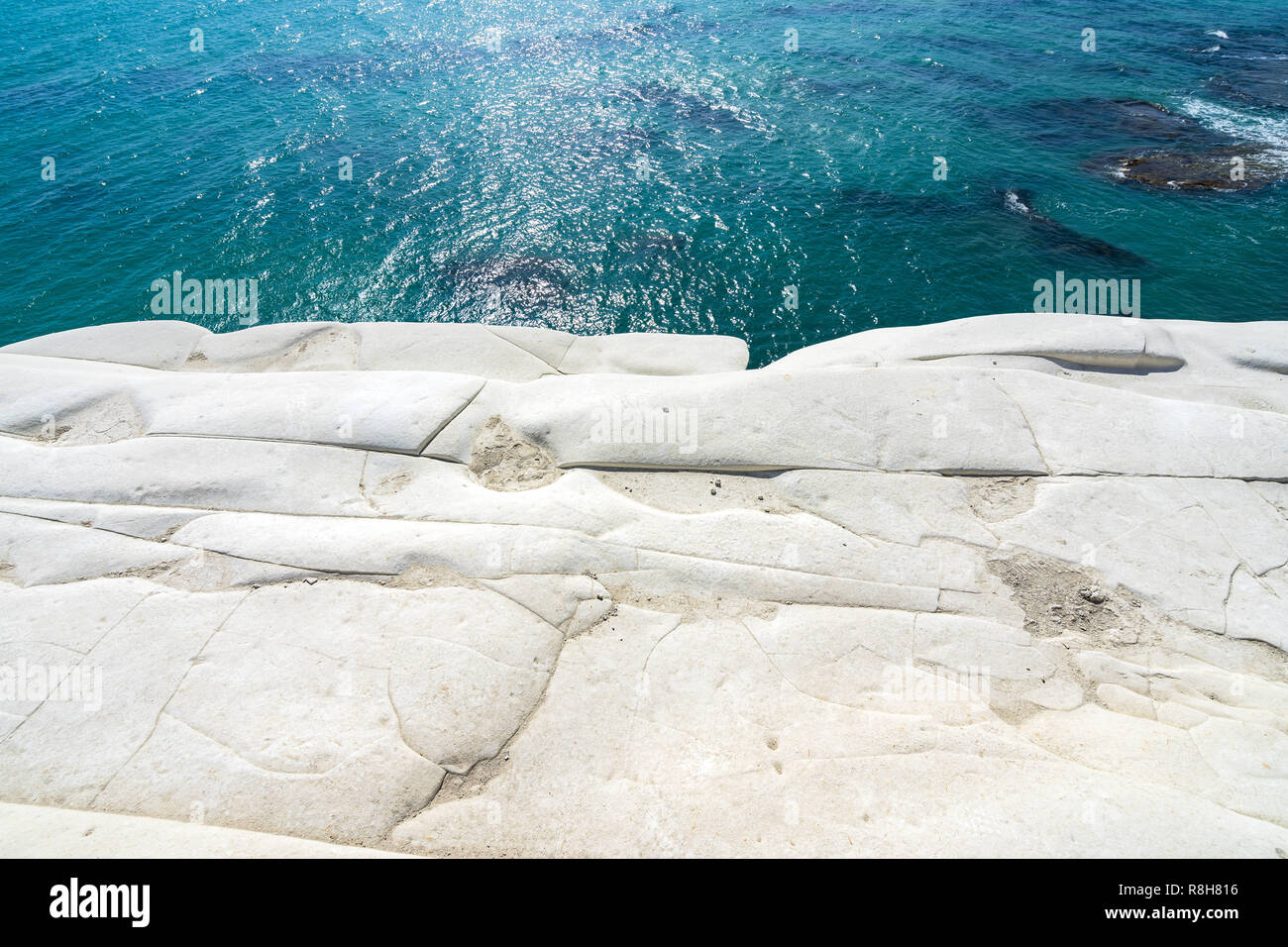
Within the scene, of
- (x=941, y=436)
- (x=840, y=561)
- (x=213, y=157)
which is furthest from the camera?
(x=213, y=157)

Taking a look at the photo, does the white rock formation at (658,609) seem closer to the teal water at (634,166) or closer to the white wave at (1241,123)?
the teal water at (634,166)

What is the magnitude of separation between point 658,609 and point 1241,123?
29090 millimetres

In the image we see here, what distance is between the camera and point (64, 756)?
20.0 feet

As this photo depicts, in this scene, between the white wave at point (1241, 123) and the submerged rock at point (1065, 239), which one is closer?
the submerged rock at point (1065, 239)

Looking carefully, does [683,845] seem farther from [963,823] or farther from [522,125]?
[522,125]

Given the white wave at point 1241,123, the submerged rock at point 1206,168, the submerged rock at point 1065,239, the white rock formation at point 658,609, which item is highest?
the white wave at point 1241,123

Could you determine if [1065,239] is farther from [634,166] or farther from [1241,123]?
[634,166]

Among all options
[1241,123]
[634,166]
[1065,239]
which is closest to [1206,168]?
[1241,123]

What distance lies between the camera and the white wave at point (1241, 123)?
2245cm

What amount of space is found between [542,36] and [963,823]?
35150 mm

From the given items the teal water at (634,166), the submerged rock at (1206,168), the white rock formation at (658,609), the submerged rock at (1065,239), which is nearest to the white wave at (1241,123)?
the teal water at (634,166)

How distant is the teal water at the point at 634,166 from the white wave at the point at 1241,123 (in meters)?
0.15

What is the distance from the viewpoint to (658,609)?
733 centimetres

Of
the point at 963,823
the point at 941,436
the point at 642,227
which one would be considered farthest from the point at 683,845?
the point at 642,227
